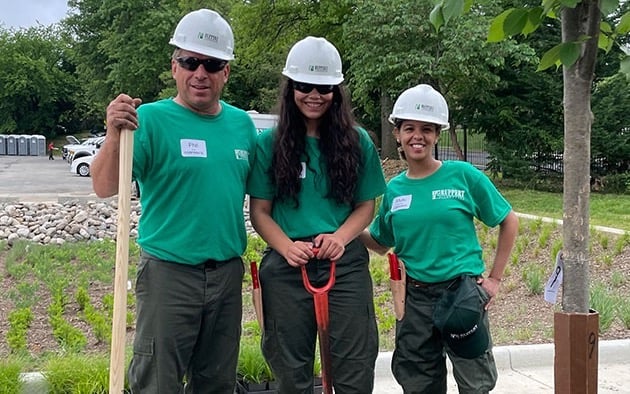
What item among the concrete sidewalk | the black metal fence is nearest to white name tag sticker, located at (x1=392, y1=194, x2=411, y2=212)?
the concrete sidewalk

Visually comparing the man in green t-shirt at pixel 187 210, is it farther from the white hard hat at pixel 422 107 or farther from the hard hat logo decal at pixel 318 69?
the white hard hat at pixel 422 107

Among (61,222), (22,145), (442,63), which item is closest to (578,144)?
(61,222)

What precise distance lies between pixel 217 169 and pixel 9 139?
165ft

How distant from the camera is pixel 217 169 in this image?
2.85m

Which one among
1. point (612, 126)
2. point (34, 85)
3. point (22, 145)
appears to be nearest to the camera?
point (612, 126)

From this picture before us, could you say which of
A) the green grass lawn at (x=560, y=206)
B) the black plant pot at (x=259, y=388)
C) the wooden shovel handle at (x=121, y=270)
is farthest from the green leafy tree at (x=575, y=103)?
the green grass lawn at (x=560, y=206)

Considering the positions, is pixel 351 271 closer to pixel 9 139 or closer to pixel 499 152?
pixel 499 152

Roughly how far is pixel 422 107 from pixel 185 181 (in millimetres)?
1073

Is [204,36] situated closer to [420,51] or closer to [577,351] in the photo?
[577,351]

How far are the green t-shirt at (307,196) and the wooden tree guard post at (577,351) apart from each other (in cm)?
96

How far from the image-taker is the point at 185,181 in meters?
2.81

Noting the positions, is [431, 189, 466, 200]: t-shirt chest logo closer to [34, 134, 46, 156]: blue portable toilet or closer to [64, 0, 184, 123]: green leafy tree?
[64, 0, 184, 123]: green leafy tree

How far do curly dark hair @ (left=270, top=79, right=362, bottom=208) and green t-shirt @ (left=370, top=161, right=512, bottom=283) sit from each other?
275 millimetres

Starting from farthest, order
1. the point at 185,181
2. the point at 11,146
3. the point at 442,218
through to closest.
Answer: the point at 11,146 < the point at 442,218 < the point at 185,181
